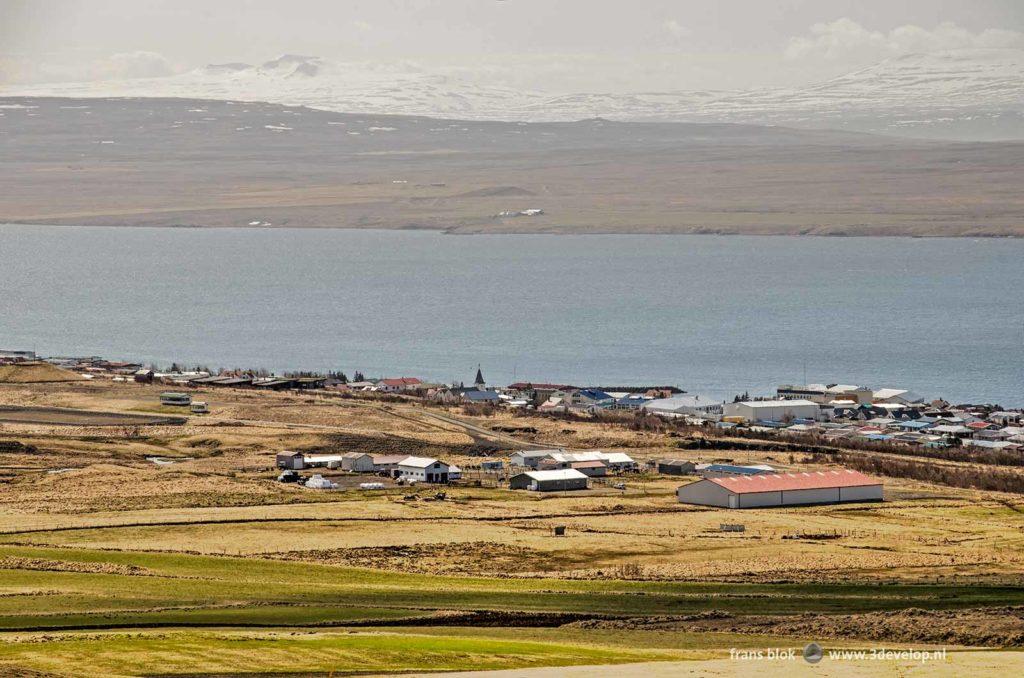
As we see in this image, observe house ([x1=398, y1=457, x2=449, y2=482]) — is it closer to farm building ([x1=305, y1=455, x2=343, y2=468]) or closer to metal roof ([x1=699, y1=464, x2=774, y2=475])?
farm building ([x1=305, y1=455, x2=343, y2=468])

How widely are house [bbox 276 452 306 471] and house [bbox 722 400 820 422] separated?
16.1 m

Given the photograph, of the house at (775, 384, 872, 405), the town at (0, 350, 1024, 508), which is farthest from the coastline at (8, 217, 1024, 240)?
the house at (775, 384, 872, 405)

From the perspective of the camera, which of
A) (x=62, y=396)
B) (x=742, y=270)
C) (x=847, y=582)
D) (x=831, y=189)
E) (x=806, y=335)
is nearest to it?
(x=847, y=582)

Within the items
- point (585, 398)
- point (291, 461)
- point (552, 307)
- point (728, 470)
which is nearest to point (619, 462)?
point (728, 470)

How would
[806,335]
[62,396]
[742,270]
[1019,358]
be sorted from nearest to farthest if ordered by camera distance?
[62,396], [1019,358], [806,335], [742,270]

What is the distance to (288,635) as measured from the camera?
20125 mm

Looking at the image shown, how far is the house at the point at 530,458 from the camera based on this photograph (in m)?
39.3

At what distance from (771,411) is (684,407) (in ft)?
9.17

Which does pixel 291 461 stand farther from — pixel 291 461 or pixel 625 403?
pixel 625 403

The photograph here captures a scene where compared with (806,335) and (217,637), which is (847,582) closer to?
(217,637)

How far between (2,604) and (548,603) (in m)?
6.83

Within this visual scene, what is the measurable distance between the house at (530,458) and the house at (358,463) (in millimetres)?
3261

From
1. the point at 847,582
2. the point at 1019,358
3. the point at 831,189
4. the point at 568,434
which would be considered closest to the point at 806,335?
the point at 1019,358

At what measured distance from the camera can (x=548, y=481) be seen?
36.9 meters
